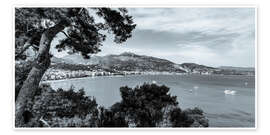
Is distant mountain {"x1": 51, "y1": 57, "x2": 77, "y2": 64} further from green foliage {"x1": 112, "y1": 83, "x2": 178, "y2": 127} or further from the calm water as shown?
green foliage {"x1": 112, "y1": 83, "x2": 178, "y2": 127}

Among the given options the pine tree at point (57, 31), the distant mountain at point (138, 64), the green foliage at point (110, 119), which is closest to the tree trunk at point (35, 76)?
the pine tree at point (57, 31)

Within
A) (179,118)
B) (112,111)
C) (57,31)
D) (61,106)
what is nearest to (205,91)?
(179,118)

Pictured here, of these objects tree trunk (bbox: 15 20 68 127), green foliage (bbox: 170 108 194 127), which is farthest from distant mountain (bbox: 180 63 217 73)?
tree trunk (bbox: 15 20 68 127)

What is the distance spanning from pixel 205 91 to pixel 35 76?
1.76m

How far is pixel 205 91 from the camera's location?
245 cm

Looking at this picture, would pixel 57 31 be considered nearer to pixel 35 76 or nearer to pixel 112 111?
pixel 35 76

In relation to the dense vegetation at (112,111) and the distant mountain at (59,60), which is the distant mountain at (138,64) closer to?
the distant mountain at (59,60)

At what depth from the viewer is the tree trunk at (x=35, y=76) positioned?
7.48 feet

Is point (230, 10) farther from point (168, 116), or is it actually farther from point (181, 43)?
point (168, 116)

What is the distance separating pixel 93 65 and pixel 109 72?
0.62 ft

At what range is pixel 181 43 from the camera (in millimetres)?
2479

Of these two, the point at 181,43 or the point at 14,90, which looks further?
the point at 181,43
